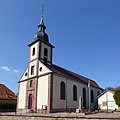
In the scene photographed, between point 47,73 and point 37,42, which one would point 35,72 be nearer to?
point 47,73

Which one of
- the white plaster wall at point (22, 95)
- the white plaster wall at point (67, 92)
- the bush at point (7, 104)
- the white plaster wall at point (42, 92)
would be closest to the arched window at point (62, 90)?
the white plaster wall at point (67, 92)

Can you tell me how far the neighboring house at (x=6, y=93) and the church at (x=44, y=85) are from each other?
305 inches

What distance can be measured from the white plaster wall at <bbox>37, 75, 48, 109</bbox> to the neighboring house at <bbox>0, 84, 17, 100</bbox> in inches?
550

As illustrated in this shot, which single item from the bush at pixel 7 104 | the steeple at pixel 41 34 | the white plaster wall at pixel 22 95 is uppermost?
the steeple at pixel 41 34

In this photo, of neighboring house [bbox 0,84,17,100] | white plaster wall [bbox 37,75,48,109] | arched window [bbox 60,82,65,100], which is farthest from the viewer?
neighboring house [bbox 0,84,17,100]

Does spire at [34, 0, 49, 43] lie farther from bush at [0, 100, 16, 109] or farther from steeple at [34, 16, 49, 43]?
bush at [0, 100, 16, 109]

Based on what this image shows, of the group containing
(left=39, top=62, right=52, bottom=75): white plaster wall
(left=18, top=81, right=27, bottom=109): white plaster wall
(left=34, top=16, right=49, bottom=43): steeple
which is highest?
(left=34, top=16, right=49, bottom=43): steeple

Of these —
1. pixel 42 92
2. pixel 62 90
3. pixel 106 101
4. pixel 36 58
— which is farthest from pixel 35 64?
pixel 106 101

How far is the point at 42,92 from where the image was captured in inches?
1230

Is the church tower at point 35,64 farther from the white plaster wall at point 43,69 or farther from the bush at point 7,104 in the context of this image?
the bush at point 7,104

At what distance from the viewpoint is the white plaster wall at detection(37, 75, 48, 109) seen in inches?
1195

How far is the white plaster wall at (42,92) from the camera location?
30.4 meters

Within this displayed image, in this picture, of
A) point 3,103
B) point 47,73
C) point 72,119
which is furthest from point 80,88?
point 72,119

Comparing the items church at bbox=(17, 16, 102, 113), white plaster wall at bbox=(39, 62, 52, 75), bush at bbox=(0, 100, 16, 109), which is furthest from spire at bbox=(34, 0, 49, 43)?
bush at bbox=(0, 100, 16, 109)
